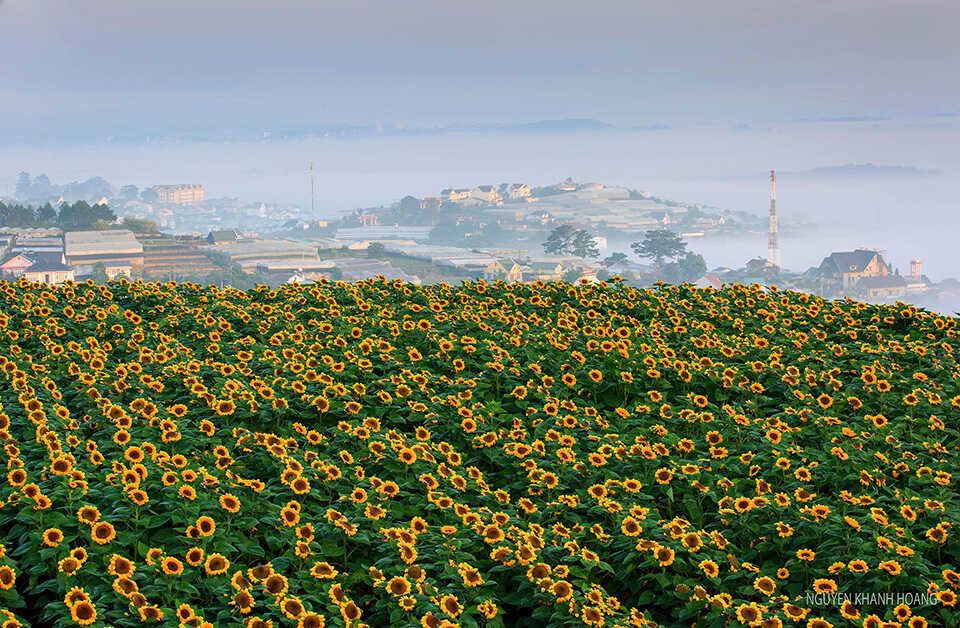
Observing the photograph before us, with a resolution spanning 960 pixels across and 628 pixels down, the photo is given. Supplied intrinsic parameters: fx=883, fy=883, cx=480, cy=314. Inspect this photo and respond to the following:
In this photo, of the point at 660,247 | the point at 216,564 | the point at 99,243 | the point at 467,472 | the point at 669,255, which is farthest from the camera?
the point at 669,255

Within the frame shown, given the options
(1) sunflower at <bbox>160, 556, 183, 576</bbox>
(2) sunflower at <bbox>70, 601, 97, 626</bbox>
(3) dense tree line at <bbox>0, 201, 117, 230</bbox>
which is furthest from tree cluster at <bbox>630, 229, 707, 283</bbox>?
(2) sunflower at <bbox>70, 601, 97, 626</bbox>

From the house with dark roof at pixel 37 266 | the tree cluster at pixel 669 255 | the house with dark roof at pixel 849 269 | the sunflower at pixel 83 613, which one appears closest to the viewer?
the sunflower at pixel 83 613

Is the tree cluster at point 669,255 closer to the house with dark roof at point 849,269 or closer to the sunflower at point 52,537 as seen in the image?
the house with dark roof at point 849,269

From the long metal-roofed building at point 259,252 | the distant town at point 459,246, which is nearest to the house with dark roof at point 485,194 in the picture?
the distant town at point 459,246

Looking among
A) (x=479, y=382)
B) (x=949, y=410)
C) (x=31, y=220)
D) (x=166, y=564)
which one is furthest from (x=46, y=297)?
(x=31, y=220)

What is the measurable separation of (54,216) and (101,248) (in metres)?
11.2

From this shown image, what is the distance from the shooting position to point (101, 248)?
55.7 m

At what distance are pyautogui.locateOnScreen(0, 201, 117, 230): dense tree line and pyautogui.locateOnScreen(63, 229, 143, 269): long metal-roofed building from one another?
9.07 feet

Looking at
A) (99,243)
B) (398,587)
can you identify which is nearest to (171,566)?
(398,587)

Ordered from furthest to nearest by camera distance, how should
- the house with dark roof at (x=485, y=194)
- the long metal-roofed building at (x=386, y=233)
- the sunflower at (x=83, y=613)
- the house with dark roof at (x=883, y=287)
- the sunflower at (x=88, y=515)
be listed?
the house with dark roof at (x=485, y=194), the long metal-roofed building at (x=386, y=233), the house with dark roof at (x=883, y=287), the sunflower at (x=88, y=515), the sunflower at (x=83, y=613)

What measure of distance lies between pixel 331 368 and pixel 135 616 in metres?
2.36

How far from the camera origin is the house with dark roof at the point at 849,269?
181 ft

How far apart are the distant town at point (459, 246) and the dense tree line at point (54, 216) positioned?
100mm

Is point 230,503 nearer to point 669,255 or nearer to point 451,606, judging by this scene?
point 451,606
